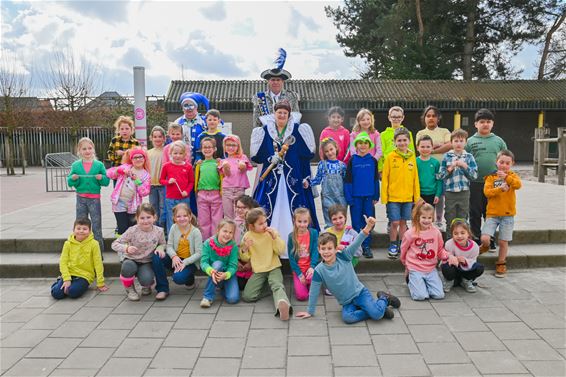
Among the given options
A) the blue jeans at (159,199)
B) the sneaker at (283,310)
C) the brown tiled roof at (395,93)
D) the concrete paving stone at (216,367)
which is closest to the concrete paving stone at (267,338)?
the sneaker at (283,310)

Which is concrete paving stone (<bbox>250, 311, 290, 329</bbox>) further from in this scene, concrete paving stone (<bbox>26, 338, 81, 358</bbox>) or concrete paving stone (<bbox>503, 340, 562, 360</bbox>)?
concrete paving stone (<bbox>503, 340, 562, 360</bbox>)

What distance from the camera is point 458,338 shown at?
3934 millimetres

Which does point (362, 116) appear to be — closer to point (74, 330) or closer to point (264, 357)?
point (264, 357)

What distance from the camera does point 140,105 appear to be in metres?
7.26

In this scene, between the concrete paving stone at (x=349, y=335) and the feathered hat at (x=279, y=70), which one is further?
the feathered hat at (x=279, y=70)

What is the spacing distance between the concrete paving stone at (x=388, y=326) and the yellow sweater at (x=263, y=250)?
1151 mm

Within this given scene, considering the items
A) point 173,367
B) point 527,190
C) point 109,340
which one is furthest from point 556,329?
point 527,190

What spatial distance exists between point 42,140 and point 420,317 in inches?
983

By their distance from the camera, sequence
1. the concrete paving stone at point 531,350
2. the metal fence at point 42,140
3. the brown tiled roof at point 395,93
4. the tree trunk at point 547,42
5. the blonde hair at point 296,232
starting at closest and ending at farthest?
the concrete paving stone at point 531,350 < the blonde hair at point 296,232 < the brown tiled roof at point 395,93 < the tree trunk at point 547,42 < the metal fence at point 42,140

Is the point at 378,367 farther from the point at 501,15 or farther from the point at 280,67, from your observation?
the point at 501,15

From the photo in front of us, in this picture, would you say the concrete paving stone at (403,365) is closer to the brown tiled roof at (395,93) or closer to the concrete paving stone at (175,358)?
the concrete paving stone at (175,358)

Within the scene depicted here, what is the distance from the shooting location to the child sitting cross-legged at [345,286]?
170 inches

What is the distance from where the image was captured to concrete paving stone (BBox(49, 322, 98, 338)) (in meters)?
4.14

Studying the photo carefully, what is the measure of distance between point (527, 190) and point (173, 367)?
9966 mm
